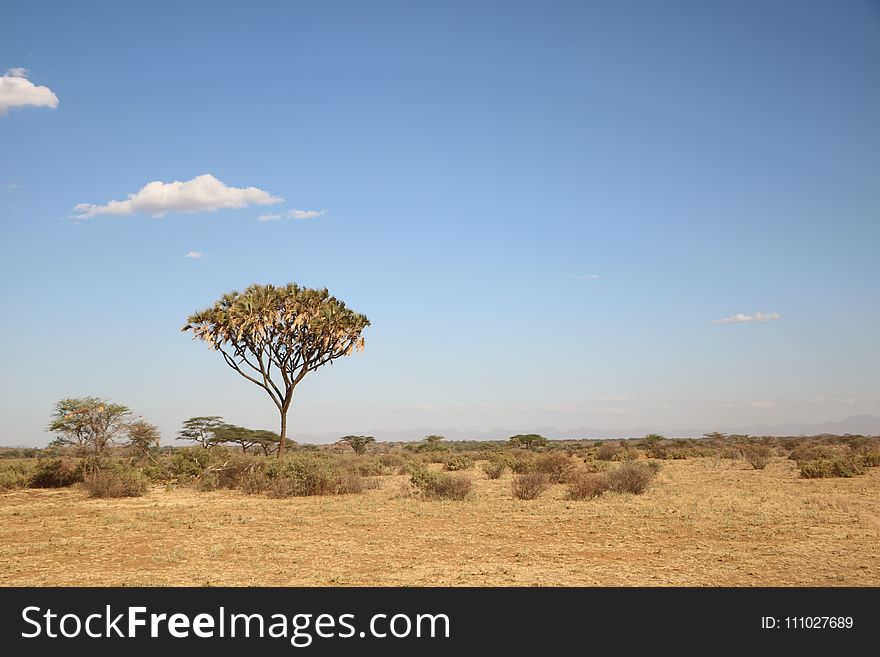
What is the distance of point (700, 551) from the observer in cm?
1344

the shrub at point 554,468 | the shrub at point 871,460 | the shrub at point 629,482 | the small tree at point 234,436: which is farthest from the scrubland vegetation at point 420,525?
the small tree at point 234,436

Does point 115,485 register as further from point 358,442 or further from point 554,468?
point 358,442

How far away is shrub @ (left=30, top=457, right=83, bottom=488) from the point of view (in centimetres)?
3105

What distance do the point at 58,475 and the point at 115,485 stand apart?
7389mm

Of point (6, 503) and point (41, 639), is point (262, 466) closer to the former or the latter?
point (6, 503)

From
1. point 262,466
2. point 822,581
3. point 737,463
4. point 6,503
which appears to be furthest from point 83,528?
point 737,463

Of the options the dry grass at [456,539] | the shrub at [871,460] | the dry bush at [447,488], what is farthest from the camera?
the shrub at [871,460]

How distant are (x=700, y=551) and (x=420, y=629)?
751cm

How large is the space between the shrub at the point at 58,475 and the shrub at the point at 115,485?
18.1 feet

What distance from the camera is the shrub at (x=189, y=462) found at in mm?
30703

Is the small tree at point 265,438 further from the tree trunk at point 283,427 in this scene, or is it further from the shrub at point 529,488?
the shrub at point 529,488

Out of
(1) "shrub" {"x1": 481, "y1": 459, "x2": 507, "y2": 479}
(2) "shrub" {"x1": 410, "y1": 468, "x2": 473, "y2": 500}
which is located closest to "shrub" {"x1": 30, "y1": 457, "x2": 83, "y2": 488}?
(2) "shrub" {"x1": 410, "y1": 468, "x2": 473, "y2": 500}

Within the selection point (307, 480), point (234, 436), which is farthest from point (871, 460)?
point (234, 436)

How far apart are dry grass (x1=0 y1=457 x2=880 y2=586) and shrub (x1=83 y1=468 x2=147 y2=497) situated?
46.8 inches
